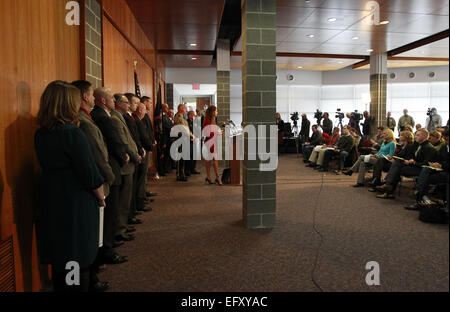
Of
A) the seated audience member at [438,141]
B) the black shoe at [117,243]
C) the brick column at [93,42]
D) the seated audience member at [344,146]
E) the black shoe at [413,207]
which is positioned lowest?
the black shoe at [117,243]

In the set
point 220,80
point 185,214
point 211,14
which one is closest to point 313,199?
point 185,214

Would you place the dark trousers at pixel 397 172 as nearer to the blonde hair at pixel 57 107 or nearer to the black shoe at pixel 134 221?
the black shoe at pixel 134 221

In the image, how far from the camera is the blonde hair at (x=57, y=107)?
70.8 inches

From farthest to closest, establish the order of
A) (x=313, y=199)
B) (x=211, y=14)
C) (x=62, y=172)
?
1. (x=211, y=14)
2. (x=313, y=199)
3. (x=62, y=172)

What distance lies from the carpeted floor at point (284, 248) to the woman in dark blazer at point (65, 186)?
0.61 metres

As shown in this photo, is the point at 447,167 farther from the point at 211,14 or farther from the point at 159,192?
the point at 211,14

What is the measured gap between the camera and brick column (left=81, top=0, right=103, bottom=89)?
3.12 metres

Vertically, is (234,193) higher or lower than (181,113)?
lower

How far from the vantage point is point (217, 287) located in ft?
7.57

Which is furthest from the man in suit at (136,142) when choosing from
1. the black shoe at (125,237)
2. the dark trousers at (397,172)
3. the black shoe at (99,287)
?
the dark trousers at (397,172)

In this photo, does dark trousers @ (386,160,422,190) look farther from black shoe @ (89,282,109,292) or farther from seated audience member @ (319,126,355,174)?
black shoe @ (89,282,109,292)

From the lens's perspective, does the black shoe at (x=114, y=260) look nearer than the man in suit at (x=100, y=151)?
No

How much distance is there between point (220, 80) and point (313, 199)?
4.95 metres

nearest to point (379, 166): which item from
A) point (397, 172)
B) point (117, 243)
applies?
point (397, 172)
